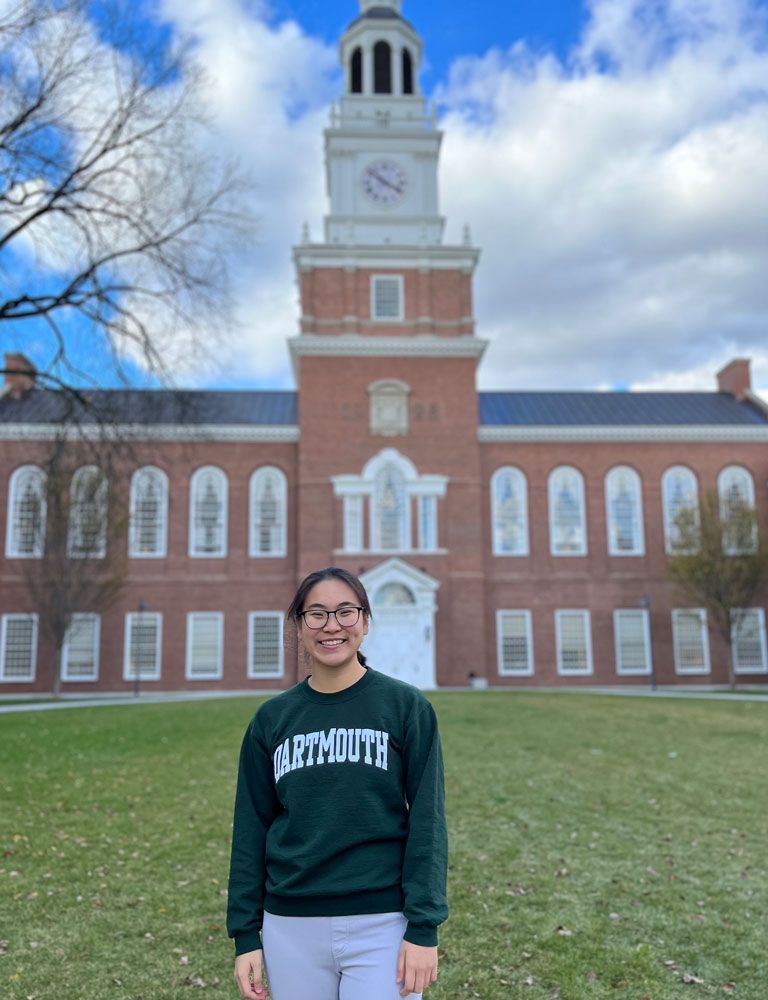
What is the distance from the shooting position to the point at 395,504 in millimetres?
32156

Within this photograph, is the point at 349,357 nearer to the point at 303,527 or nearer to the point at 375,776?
the point at 303,527

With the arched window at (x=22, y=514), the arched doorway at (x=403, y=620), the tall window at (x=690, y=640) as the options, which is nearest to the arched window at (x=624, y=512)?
the tall window at (x=690, y=640)

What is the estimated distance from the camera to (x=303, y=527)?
3184cm

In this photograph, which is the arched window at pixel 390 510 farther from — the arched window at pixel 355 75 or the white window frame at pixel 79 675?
the arched window at pixel 355 75

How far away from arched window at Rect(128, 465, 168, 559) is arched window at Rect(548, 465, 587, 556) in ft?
49.6

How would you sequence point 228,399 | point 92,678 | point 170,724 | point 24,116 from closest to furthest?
1. point 24,116
2. point 170,724
3. point 92,678
4. point 228,399

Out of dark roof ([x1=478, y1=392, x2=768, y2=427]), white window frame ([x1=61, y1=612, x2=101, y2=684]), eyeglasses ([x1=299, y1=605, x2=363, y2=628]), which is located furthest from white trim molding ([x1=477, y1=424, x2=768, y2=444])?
eyeglasses ([x1=299, y1=605, x2=363, y2=628])

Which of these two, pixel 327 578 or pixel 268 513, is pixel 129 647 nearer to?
pixel 268 513

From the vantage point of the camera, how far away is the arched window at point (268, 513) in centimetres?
3322

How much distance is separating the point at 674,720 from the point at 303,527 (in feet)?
53.9

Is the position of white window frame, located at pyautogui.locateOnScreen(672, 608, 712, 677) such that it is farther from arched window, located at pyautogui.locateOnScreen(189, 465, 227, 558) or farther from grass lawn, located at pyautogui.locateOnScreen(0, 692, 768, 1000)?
grass lawn, located at pyautogui.locateOnScreen(0, 692, 768, 1000)

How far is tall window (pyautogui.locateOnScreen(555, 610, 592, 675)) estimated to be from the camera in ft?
109

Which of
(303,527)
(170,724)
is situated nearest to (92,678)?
(303,527)

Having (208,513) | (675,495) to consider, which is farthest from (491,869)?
(675,495)
